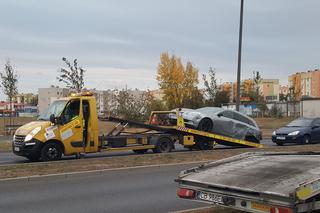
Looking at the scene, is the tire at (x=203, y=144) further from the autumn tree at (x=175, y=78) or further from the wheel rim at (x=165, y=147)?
the autumn tree at (x=175, y=78)

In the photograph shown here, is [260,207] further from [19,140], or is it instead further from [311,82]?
[311,82]

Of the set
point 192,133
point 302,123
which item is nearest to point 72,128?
point 192,133

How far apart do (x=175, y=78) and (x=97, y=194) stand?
59375mm

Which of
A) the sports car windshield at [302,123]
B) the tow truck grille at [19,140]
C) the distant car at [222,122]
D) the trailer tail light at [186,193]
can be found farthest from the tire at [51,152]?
the sports car windshield at [302,123]

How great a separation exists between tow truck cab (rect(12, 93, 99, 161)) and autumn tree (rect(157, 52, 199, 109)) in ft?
163

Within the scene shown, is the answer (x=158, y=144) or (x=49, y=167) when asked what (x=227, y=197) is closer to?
(x=49, y=167)

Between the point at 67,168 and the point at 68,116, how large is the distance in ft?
12.6

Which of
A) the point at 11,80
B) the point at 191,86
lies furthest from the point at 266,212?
the point at 191,86

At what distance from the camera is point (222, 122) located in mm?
20391

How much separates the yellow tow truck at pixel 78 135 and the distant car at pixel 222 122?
721 mm

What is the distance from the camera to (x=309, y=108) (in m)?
52.8

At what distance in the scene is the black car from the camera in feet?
77.2

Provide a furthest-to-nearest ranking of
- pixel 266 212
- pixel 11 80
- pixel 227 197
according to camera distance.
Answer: pixel 11 80 → pixel 227 197 → pixel 266 212

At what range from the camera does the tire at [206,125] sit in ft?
65.0
